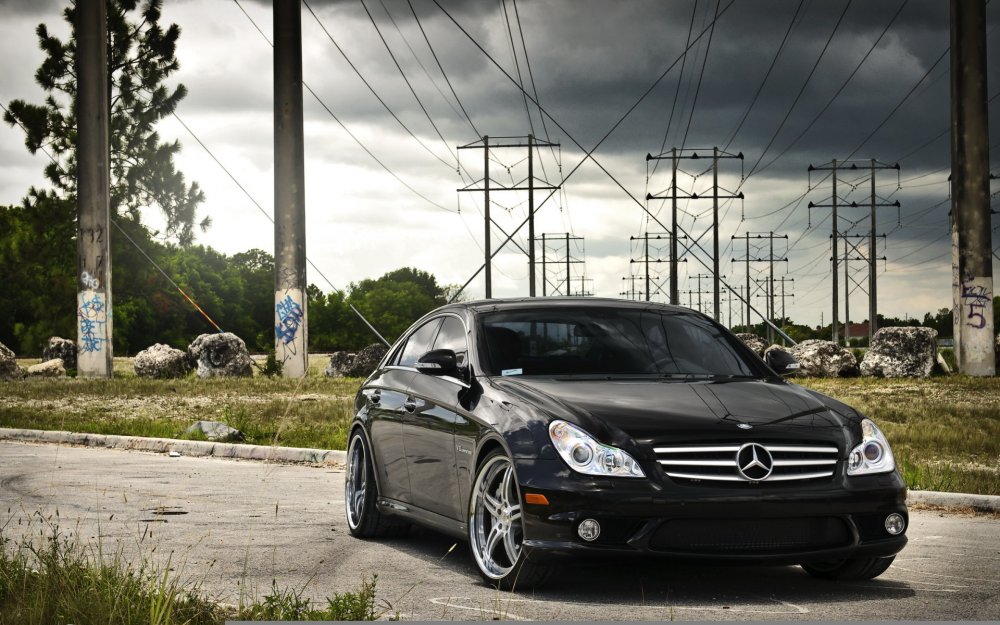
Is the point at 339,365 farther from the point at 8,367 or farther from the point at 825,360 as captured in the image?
the point at 825,360

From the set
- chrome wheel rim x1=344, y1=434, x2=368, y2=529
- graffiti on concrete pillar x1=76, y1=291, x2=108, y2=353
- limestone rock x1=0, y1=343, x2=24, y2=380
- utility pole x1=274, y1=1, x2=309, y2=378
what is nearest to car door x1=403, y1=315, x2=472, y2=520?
chrome wheel rim x1=344, y1=434, x2=368, y2=529

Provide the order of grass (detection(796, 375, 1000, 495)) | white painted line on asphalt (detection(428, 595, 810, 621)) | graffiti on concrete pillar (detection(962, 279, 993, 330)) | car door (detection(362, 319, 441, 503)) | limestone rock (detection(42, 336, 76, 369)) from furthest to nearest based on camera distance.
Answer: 1. limestone rock (detection(42, 336, 76, 369))
2. graffiti on concrete pillar (detection(962, 279, 993, 330))
3. grass (detection(796, 375, 1000, 495))
4. car door (detection(362, 319, 441, 503))
5. white painted line on asphalt (detection(428, 595, 810, 621))

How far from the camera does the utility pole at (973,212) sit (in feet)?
99.9

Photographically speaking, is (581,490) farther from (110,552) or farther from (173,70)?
(173,70)

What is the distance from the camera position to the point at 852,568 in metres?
6.91

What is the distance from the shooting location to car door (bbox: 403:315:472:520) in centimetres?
738

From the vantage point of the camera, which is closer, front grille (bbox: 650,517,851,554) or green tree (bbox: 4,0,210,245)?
front grille (bbox: 650,517,851,554)

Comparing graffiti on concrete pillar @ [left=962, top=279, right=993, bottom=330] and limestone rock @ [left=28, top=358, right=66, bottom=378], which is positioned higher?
graffiti on concrete pillar @ [left=962, top=279, right=993, bottom=330]

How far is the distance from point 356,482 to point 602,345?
2.42m

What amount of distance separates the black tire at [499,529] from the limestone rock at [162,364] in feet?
96.7

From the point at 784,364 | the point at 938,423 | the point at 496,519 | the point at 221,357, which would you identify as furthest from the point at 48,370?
the point at 496,519

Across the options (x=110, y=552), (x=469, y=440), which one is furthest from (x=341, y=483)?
(x=469, y=440)

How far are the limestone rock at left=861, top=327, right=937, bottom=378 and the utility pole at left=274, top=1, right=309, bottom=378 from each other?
14606 millimetres

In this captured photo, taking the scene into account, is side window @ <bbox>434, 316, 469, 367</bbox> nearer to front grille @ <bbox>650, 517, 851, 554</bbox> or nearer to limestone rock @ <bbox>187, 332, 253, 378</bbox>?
front grille @ <bbox>650, 517, 851, 554</bbox>
